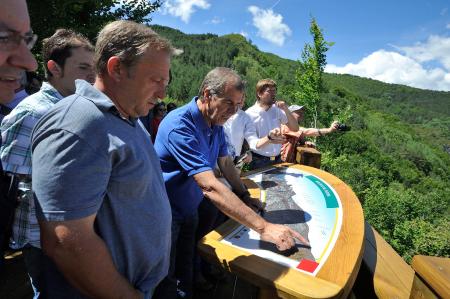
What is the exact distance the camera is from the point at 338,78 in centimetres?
10369

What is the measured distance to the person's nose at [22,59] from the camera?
3.07 ft

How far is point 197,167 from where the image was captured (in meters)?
1.83

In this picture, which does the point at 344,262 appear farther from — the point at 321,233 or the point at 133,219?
the point at 133,219

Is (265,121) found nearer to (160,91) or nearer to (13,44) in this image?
(160,91)

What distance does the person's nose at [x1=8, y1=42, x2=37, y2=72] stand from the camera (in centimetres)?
94

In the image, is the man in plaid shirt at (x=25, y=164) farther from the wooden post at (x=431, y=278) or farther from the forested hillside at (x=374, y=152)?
the wooden post at (x=431, y=278)

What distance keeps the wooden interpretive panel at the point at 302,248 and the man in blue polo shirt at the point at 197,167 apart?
0.34 ft

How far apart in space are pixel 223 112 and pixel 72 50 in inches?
40.4

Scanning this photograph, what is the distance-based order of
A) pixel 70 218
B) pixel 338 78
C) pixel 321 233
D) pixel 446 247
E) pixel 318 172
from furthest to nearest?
1. pixel 338 78
2. pixel 446 247
3. pixel 318 172
4. pixel 321 233
5. pixel 70 218

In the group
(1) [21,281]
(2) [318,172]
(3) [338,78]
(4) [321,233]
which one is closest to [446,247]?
(2) [318,172]

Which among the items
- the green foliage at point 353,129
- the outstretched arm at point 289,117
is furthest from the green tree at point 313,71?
the outstretched arm at point 289,117

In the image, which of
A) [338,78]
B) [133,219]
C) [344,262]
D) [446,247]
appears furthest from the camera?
[338,78]

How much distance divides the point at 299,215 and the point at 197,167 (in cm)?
77

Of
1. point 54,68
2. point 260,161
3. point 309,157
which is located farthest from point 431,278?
point 260,161
